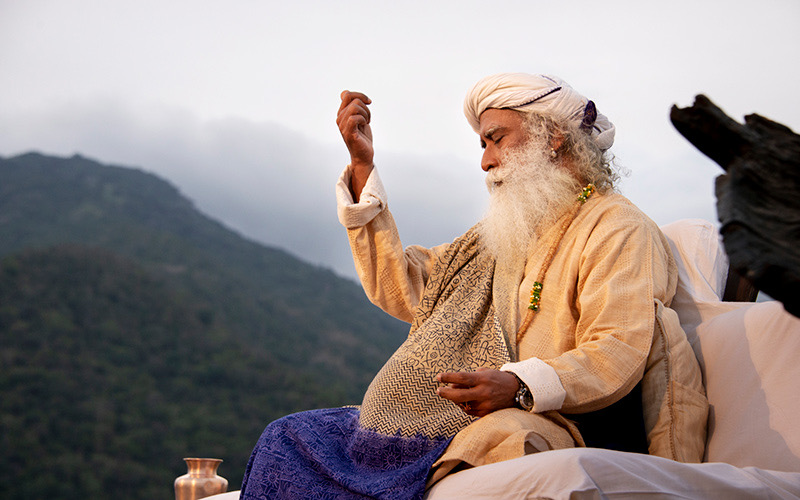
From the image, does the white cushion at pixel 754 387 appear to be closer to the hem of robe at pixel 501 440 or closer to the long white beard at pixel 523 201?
the hem of robe at pixel 501 440

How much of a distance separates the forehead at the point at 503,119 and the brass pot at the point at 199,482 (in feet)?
5.94

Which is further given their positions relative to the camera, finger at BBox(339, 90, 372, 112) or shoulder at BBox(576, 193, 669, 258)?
finger at BBox(339, 90, 372, 112)

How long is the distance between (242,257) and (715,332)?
43.6 meters

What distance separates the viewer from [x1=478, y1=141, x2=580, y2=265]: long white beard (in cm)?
259

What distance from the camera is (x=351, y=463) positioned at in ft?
7.11

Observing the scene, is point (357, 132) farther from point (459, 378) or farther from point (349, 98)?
point (459, 378)

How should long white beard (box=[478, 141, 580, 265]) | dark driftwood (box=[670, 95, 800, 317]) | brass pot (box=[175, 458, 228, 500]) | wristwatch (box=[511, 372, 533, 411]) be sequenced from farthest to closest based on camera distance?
brass pot (box=[175, 458, 228, 500])
long white beard (box=[478, 141, 580, 265])
wristwatch (box=[511, 372, 533, 411])
dark driftwood (box=[670, 95, 800, 317])

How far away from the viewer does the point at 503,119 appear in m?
2.75

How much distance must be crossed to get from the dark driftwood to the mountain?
850 inches

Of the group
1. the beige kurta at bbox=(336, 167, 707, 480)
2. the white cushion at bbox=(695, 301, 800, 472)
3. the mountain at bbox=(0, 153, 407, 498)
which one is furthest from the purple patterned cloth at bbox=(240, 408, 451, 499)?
the mountain at bbox=(0, 153, 407, 498)

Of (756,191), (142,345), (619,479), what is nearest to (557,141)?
(619,479)

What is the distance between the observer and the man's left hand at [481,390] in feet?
6.35

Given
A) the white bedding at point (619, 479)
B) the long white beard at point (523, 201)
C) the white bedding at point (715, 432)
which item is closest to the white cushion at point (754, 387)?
the white bedding at point (715, 432)

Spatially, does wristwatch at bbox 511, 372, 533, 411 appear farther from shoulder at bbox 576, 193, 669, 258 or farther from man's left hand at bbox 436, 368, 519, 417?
shoulder at bbox 576, 193, 669, 258
